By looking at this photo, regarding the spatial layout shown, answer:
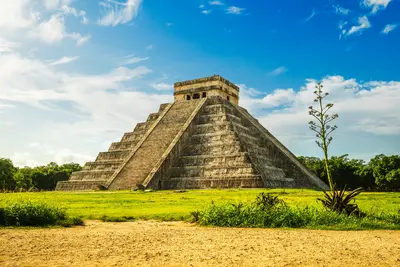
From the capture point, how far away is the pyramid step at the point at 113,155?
3400cm

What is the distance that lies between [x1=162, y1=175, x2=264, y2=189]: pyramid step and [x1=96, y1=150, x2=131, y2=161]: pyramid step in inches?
255

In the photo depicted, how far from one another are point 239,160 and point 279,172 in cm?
424

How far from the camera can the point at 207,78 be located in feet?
128

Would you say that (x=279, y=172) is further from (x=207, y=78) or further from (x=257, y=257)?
(x=257, y=257)

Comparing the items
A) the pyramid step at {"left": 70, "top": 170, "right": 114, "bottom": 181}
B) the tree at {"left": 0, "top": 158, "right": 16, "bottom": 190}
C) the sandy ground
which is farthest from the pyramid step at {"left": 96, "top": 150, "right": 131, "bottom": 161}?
the sandy ground

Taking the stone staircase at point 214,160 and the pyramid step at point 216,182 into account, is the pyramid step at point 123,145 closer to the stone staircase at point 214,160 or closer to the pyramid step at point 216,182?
the stone staircase at point 214,160

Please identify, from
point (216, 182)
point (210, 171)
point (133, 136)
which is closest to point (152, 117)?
point (133, 136)

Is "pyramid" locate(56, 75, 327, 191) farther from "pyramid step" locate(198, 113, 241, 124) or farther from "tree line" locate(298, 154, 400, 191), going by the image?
"tree line" locate(298, 154, 400, 191)

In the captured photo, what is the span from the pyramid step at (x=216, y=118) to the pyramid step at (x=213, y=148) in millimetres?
3244

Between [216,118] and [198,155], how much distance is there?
16.0ft

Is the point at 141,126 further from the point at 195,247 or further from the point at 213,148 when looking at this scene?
the point at 195,247

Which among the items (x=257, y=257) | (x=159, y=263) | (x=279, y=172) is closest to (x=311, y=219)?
(x=257, y=257)

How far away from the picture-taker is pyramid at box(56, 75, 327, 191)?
2783 cm

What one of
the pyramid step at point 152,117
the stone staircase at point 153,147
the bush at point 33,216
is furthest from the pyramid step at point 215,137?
the bush at point 33,216
